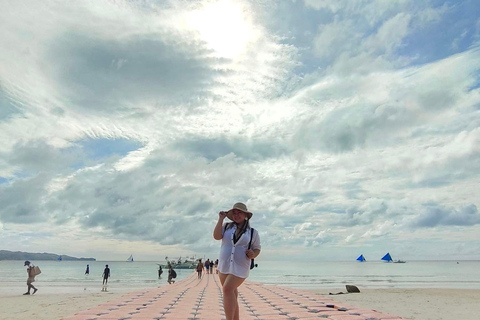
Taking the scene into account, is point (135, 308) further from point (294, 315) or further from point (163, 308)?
point (294, 315)

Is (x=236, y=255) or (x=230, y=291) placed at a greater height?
(x=236, y=255)

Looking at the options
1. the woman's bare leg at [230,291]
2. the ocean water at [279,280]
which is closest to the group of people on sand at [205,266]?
the ocean water at [279,280]

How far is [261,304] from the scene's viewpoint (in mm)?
7965

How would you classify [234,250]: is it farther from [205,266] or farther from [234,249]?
[205,266]

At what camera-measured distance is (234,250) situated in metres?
4.06

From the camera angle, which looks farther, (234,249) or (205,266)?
(205,266)

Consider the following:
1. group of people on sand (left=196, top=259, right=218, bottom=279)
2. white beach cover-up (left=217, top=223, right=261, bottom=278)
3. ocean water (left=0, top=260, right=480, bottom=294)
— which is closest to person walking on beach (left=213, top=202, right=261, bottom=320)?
white beach cover-up (left=217, top=223, right=261, bottom=278)

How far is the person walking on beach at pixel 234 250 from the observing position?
13.2 ft

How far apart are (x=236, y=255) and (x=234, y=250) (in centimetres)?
6

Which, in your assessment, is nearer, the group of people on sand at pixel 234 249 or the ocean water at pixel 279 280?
the group of people on sand at pixel 234 249

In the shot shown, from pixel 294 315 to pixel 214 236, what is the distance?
109 inches

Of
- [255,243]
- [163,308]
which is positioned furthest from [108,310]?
[255,243]

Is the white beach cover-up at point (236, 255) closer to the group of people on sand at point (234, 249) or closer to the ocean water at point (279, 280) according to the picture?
the group of people on sand at point (234, 249)

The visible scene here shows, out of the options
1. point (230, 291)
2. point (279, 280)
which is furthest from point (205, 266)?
point (230, 291)
